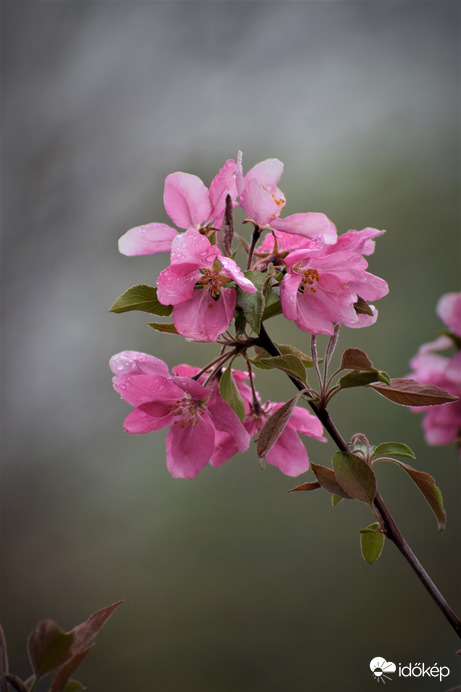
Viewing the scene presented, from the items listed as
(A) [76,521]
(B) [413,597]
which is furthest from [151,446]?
(B) [413,597]

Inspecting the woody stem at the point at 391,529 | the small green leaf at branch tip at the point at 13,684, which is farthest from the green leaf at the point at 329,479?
the small green leaf at branch tip at the point at 13,684

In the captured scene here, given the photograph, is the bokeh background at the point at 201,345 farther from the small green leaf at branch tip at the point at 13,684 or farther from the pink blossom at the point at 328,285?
the small green leaf at branch tip at the point at 13,684

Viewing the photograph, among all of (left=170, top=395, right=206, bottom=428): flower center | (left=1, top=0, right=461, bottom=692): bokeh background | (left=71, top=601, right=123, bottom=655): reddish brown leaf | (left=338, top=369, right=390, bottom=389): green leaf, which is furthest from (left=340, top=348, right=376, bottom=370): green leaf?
(left=1, top=0, right=461, bottom=692): bokeh background

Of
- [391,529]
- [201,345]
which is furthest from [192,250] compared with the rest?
[201,345]

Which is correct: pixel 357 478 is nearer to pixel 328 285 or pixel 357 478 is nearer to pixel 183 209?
pixel 328 285

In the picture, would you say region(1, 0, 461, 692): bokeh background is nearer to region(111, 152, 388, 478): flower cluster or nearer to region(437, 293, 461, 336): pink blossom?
region(437, 293, 461, 336): pink blossom

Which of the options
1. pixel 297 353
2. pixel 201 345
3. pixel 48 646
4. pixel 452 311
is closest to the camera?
pixel 48 646
